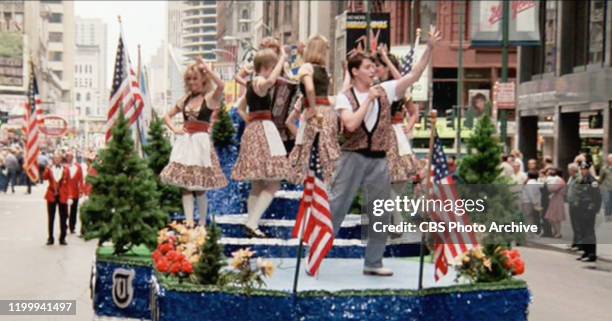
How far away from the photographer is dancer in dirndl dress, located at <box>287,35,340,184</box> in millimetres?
12281

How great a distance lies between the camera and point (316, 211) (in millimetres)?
9531

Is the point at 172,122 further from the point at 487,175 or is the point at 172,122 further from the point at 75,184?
the point at 75,184

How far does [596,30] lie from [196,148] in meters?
34.7

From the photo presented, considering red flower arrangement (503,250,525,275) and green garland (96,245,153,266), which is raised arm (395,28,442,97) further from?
green garland (96,245,153,266)

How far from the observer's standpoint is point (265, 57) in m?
12.9

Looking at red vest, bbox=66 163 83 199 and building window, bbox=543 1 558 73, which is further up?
building window, bbox=543 1 558 73

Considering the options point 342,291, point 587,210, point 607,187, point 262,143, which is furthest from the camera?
point 607,187

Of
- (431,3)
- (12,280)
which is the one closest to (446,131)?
(431,3)

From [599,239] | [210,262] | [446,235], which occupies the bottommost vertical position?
[599,239]

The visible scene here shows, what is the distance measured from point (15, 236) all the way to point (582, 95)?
78.8 feet

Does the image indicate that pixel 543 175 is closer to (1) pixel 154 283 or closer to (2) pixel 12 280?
(2) pixel 12 280

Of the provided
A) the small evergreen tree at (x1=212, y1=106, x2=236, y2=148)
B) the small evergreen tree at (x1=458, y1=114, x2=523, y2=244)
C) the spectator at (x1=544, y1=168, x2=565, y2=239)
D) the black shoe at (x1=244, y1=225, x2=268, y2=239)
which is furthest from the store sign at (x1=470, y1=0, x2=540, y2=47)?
the small evergreen tree at (x1=458, y1=114, x2=523, y2=244)

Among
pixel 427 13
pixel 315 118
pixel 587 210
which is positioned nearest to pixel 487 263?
pixel 315 118

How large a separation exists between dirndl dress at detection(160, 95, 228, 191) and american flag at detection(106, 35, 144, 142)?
3.73 m
